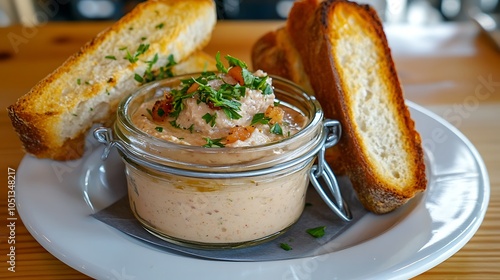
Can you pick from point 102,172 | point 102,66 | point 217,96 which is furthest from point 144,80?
point 217,96

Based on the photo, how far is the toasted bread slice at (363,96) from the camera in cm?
198

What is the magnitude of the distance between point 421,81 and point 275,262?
209 cm

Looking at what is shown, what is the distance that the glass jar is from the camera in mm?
1640

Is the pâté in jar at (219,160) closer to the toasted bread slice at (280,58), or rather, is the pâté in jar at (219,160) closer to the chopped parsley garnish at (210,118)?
the chopped parsley garnish at (210,118)

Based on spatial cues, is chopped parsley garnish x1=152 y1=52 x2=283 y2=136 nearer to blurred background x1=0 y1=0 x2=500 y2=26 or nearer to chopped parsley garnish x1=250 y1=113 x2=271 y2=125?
chopped parsley garnish x1=250 y1=113 x2=271 y2=125

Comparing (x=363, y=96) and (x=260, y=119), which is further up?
(x=260, y=119)

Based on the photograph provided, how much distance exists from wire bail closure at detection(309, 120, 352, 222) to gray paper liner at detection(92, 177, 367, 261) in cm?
4

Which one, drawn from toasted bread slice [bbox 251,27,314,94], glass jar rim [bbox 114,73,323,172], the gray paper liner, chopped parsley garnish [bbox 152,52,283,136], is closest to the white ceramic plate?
the gray paper liner

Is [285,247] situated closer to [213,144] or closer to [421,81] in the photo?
[213,144]

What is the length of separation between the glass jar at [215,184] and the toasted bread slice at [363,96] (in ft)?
0.68

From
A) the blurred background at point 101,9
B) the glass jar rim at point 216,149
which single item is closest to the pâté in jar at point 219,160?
the glass jar rim at point 216,149

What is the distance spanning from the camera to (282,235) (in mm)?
1901

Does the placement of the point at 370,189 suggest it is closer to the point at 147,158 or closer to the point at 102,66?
the point at 147,158

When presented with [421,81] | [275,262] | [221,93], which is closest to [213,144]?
[221,93]
